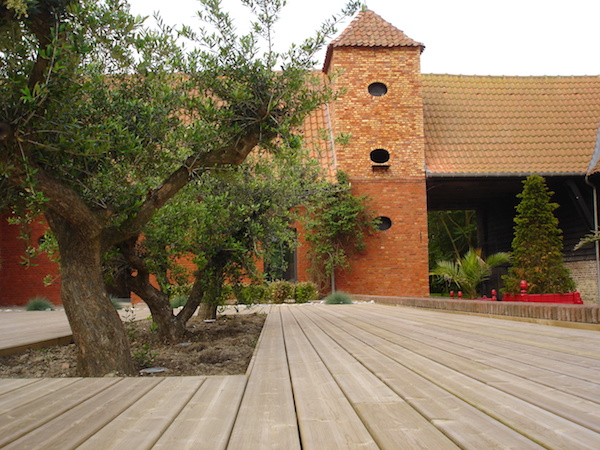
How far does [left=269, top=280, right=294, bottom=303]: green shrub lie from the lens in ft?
40.2

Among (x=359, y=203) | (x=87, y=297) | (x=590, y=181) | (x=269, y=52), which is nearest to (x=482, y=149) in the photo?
(x=590, y=181)

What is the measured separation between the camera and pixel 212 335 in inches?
248

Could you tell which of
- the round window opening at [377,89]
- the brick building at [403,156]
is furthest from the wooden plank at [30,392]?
the round window opening at [377,89]

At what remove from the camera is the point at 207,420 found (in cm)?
191

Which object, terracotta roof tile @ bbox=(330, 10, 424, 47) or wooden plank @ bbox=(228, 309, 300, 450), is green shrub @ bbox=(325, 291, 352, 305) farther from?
wooden plank @ bbox=(228, 309, 300, 450)

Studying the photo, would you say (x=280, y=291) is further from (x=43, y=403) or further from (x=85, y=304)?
(x=43, y=403)

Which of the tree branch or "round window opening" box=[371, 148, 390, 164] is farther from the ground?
"round window opening" box=[371, 148, 390, 164]

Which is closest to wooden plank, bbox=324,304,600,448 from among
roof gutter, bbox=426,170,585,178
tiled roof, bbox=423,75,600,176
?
roof gutter, bbox=426,170,585,178

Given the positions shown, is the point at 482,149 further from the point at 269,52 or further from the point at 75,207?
the point at 75,207

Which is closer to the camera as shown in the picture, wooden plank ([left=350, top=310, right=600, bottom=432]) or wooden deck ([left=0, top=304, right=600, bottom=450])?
wooden deck ([left=0, top=304, right=600, bottom=450])

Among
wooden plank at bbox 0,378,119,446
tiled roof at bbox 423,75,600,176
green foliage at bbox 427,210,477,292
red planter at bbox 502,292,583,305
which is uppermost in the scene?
tiled roof at bbox 423,75,600,176

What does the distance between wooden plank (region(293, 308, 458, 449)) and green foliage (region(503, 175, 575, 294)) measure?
9676 mm

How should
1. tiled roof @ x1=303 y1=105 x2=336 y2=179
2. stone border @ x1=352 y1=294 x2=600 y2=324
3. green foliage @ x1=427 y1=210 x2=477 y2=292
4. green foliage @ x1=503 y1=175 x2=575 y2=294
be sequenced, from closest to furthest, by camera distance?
1. stone border @ x1=352 y1=294 x2=600 y2=324
2. green foliage @ x1=503 y1=175 x2=575 y2=294
3. tiled roof @ x1=303 y1=105 x2=336 y2=179
4. green foliage @ x1=427 y1=210 x2=477 y2=292

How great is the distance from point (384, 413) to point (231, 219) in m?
4.14
